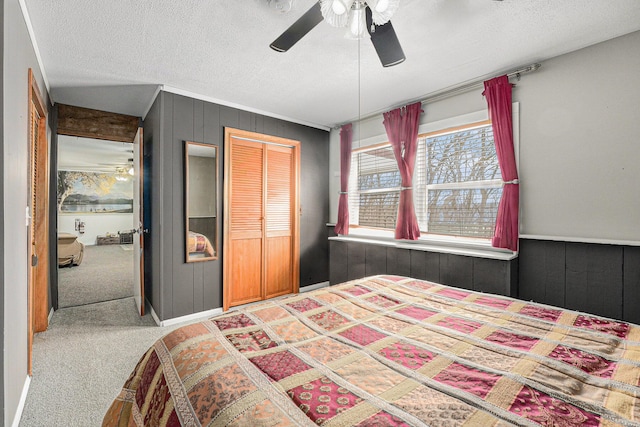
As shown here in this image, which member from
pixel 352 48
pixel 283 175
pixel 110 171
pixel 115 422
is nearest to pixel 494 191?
pixel 352 48

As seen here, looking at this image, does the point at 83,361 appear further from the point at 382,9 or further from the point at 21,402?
the point at 382,9

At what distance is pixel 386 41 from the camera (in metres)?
1.72

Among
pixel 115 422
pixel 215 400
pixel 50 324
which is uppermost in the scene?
pixel 215 400

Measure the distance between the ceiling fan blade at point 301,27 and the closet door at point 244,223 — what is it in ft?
6.88

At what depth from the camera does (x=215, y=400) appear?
0.88 metres

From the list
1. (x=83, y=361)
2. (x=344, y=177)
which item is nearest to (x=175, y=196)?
(x=83, y=361)

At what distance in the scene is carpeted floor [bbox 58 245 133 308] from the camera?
415 centimetres

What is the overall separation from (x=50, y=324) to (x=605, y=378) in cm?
449

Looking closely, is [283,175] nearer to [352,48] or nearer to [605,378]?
[352,48]

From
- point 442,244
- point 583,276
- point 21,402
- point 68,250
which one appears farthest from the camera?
point 68,250

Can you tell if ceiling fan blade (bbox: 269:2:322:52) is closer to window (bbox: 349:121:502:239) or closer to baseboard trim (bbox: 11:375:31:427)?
window (bbox: 349:121:502:239)

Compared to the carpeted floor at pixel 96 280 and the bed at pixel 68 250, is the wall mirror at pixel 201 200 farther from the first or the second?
the bed at pixel 68 250

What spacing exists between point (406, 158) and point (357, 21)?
2.03 metres

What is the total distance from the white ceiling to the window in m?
0.59
